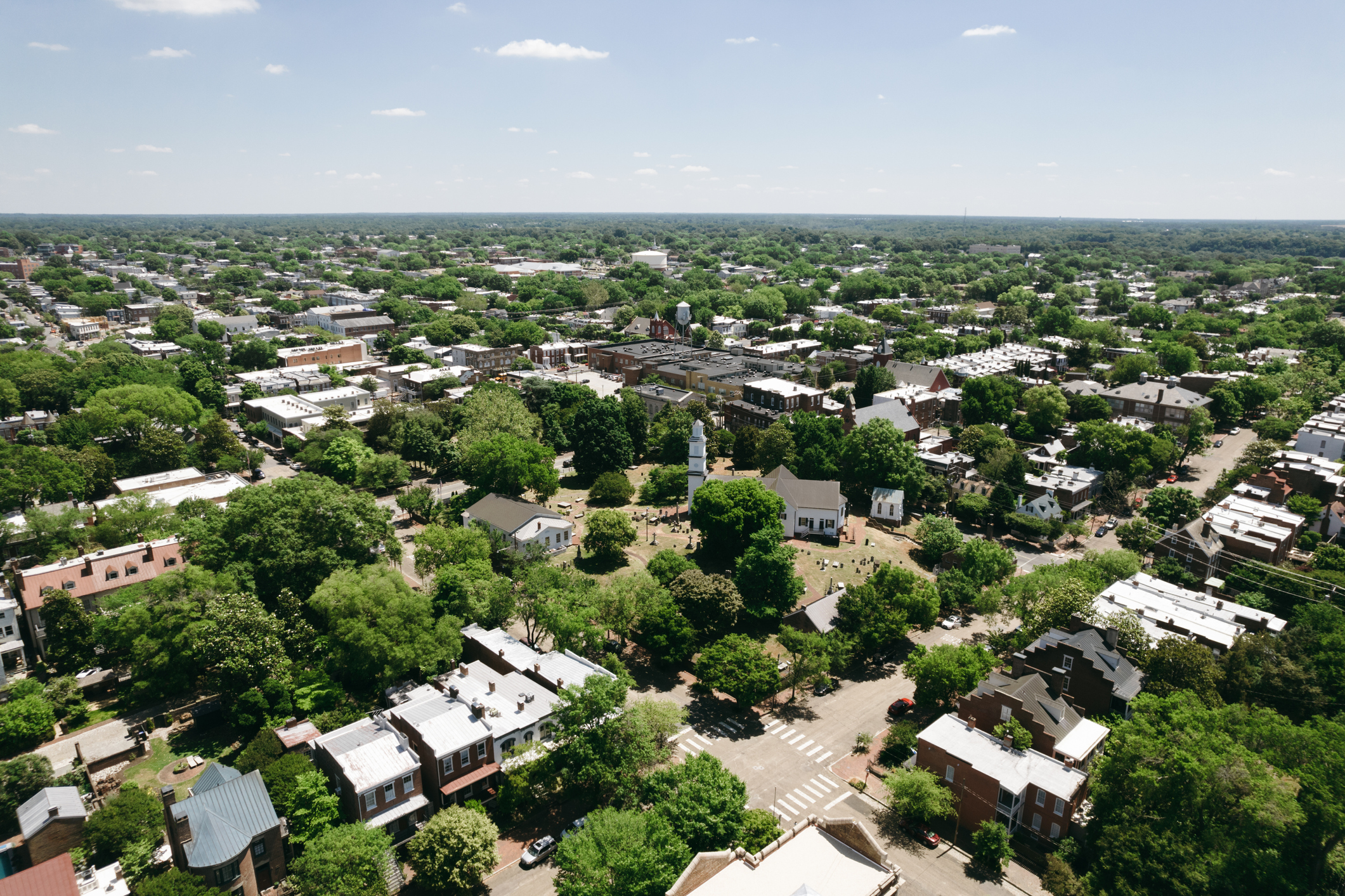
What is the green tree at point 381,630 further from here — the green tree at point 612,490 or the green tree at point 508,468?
the green tree at point 612,490

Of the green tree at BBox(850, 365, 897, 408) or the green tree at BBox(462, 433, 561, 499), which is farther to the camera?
the green tree at BBox(850, 365, 897, 408)

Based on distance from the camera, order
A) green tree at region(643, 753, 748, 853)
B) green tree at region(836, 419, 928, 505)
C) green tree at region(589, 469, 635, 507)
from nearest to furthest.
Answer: green tree at region(643, 753, 748, 853)
green tree at region(836, 419, 928, 505)
green tree at region(589, 469, 635, 507)

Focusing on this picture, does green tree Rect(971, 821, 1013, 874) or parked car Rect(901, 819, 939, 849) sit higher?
green tree Rect(971, 821, 1013, 874)

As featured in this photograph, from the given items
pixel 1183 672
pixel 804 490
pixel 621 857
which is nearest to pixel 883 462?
pixel 804 490

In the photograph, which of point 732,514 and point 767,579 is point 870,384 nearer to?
point 732,514

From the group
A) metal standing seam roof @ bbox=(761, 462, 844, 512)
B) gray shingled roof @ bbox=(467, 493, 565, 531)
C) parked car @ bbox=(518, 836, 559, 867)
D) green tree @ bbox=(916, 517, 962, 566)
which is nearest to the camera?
parked car @ bbox=(518, 836, 559, 867)

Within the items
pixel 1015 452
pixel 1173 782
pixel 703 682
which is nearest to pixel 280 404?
pixel 703 682

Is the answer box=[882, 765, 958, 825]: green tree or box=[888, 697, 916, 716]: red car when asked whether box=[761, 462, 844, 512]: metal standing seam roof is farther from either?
box=[882, 765, 958, 825]: green tree

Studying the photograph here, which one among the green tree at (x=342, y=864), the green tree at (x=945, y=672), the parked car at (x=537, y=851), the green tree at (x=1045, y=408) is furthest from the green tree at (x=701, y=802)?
the green tree at (x=1045, y=408)

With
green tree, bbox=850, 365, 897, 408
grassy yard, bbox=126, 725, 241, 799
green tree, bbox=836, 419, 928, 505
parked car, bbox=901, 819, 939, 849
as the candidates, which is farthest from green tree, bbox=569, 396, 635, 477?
parked car, bbox=901, 819, 939, 849
